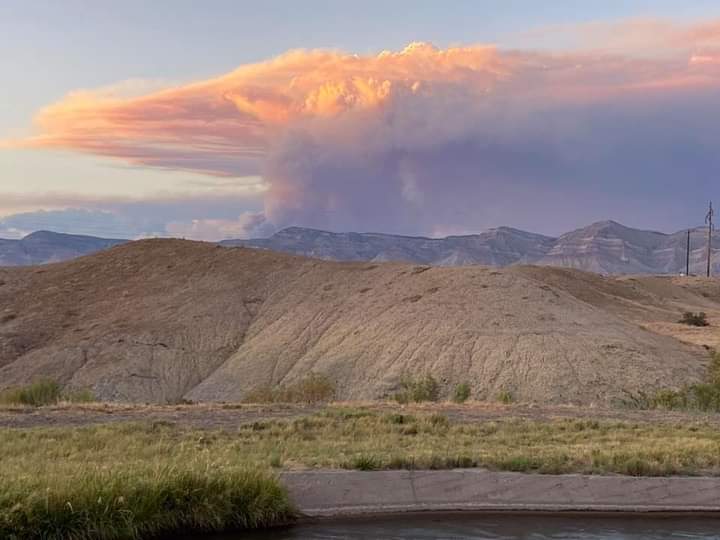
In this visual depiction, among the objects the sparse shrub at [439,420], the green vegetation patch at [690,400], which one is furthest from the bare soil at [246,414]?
the green vegetation patch at [690,400]

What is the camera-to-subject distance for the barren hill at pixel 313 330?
153 feet

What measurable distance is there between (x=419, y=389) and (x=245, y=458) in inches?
1031

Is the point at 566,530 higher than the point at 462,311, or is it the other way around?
the point at 566,530

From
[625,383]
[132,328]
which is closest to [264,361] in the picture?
[132,328]

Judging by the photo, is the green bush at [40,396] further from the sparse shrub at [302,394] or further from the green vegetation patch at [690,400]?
the green vegetation patch at [690,400]

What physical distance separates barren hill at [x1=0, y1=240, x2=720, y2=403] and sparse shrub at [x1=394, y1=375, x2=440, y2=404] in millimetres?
1029

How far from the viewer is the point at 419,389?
41750mm

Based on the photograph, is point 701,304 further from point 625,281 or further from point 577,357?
point 577,357

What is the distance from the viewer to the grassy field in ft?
40.5

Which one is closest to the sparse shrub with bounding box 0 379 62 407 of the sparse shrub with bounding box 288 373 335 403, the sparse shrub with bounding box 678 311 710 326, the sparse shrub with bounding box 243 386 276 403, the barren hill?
the sparse shrub with bounding box 243 386 276 403

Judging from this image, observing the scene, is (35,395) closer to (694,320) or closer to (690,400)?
(690,400)

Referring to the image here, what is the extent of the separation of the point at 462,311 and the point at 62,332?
1077 inches

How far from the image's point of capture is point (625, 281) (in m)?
92.6

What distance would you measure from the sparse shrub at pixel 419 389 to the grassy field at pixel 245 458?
1541cm
